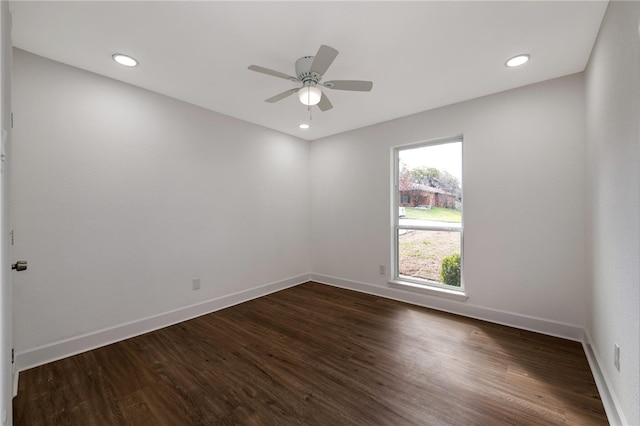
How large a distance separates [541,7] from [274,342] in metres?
3.31

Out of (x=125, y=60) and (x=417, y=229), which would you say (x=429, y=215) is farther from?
(x=125, y=60)

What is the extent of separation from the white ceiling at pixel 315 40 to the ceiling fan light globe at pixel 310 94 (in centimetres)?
27

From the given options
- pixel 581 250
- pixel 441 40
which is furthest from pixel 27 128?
pixel 581 250

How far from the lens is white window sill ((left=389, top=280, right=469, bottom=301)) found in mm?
3164

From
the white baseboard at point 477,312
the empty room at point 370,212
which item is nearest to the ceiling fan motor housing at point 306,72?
the empty room at point 370,212

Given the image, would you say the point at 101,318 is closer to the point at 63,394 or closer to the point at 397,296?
the point at 63,394

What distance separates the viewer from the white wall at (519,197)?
8.24 feet

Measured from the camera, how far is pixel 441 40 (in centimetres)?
198

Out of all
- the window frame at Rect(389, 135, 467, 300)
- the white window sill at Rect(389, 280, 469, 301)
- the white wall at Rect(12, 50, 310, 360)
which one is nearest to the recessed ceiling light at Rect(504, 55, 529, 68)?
the window frame at Rect(389, 135, 467, 300)

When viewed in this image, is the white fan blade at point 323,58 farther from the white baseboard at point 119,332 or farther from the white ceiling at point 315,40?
the white baseboard at point 119,332

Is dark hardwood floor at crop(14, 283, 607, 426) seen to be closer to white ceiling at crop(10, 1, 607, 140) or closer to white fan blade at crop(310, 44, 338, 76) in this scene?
white fan blade at crop(310, 44, 338, 76)

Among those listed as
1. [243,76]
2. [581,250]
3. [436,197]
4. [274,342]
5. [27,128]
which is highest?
[243,76]

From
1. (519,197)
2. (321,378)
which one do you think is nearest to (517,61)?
(519,197)

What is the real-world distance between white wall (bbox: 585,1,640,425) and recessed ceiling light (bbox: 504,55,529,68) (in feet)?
1.41
